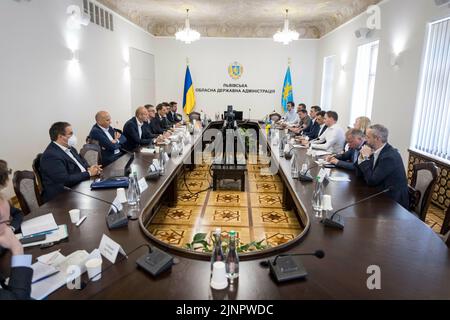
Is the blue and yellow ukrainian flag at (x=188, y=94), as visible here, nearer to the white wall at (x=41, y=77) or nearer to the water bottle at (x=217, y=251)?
the white wall at (x=41, y=77)

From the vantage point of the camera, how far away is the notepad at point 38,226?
66.7 inches

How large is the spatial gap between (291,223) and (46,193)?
2455 mm

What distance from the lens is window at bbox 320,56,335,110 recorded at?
Result: 8377 mm

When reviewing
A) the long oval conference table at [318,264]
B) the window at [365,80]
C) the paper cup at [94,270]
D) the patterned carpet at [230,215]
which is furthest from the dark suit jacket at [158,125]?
the paper cup at [94,270]

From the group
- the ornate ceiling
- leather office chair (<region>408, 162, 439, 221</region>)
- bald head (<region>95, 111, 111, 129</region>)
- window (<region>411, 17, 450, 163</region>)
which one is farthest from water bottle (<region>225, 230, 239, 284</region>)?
the ornate ceiling

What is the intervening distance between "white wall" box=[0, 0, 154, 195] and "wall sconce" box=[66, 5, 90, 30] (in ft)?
0.31

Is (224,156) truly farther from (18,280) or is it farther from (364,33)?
(18,280)

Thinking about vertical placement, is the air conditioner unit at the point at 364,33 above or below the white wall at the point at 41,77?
above

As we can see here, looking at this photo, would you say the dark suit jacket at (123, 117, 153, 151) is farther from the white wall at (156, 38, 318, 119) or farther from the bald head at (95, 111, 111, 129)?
the white wall at (156, 38, 318, 119)

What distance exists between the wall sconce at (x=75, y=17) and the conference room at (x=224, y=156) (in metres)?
0.03

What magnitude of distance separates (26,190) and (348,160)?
10.1 ft

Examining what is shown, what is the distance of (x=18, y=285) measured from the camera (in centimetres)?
114

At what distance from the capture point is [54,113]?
4539mm
